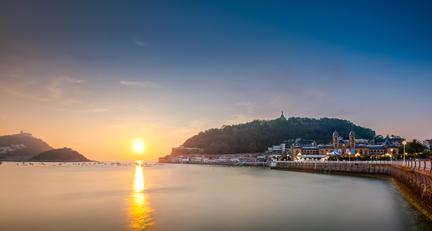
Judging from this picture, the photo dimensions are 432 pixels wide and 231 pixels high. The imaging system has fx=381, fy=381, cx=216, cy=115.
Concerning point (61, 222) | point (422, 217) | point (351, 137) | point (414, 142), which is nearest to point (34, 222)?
point (61, 222)

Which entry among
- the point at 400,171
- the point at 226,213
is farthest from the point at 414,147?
the point at 226,213

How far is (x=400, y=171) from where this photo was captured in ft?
166

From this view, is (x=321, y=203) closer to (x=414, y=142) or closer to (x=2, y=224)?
(x=2, y=224)

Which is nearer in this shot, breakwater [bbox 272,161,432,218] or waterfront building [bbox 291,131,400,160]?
breakwater [bbox 272,161,432,218]

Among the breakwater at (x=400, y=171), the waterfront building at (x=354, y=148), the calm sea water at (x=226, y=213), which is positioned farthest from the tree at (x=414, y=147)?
the calm sea water at (x=226, y=213)

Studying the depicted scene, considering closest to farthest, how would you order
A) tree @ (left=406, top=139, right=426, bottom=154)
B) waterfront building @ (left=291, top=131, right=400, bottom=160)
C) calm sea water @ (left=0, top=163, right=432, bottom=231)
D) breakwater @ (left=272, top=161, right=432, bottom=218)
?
calm sea water @ (left=0, top=163, right=432, bottom=231), breakwater @ (left=272, top=161, right=432, bottom=218), tree @ (left=406, top=139, right=426, bottom=154), waterfront building @ (left=291, top=131, right=400, bottom=160)

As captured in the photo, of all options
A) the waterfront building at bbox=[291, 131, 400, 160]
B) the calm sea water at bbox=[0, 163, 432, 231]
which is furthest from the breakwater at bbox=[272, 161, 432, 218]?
the waterfront building at bbox=[291, 131, 400, 160]

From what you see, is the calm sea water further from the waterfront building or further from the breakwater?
the waterfront building

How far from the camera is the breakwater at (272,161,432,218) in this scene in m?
29.8

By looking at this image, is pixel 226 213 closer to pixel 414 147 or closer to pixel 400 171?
pixel 400 171

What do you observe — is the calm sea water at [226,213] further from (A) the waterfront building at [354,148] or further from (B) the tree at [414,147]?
(A) the waterfront building at [354,148]

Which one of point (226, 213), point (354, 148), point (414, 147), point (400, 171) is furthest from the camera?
point (354, 148)

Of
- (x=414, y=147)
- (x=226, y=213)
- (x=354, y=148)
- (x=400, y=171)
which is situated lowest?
(x=226, y=213)

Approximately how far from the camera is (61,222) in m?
30.2
